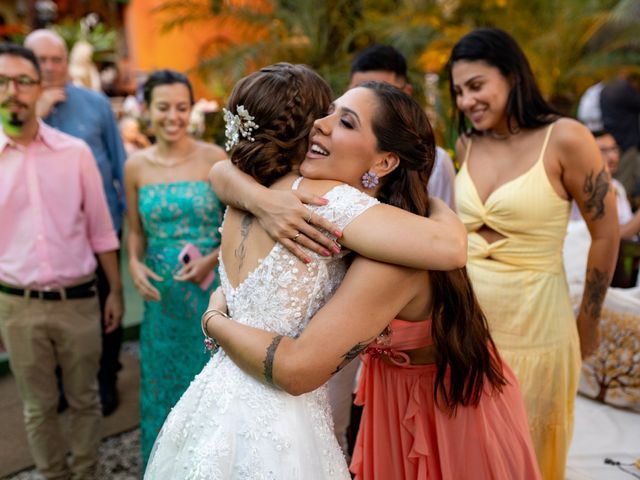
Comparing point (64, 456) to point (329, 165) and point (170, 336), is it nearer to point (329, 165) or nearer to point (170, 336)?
point (170, 336)

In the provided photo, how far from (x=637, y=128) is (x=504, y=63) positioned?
5.46m

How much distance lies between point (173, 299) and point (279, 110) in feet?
5.39

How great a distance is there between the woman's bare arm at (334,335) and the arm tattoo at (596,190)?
1.08m

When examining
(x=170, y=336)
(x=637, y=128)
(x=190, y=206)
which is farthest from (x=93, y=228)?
(x=637, y=128)

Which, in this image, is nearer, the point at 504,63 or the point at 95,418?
the point at 504,63

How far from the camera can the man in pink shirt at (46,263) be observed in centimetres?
246

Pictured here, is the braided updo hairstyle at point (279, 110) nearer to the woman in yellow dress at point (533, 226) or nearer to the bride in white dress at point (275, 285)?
the bride in white dress at point (275, 285)

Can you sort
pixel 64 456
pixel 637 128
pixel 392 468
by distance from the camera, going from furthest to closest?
1. pixel 637 128
2. pixel 64 456
3. pixel 392 468

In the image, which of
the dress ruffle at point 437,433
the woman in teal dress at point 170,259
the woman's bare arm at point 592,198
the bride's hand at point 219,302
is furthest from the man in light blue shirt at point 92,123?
the woman's bare arm at point 592,198

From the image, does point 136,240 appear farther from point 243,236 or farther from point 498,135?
point 498,135

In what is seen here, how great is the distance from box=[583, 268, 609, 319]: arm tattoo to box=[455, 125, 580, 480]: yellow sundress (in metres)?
0.14

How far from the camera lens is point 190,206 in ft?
9.03

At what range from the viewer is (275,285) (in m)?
1.32

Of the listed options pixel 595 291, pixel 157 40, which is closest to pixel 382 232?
pixel 595 291
